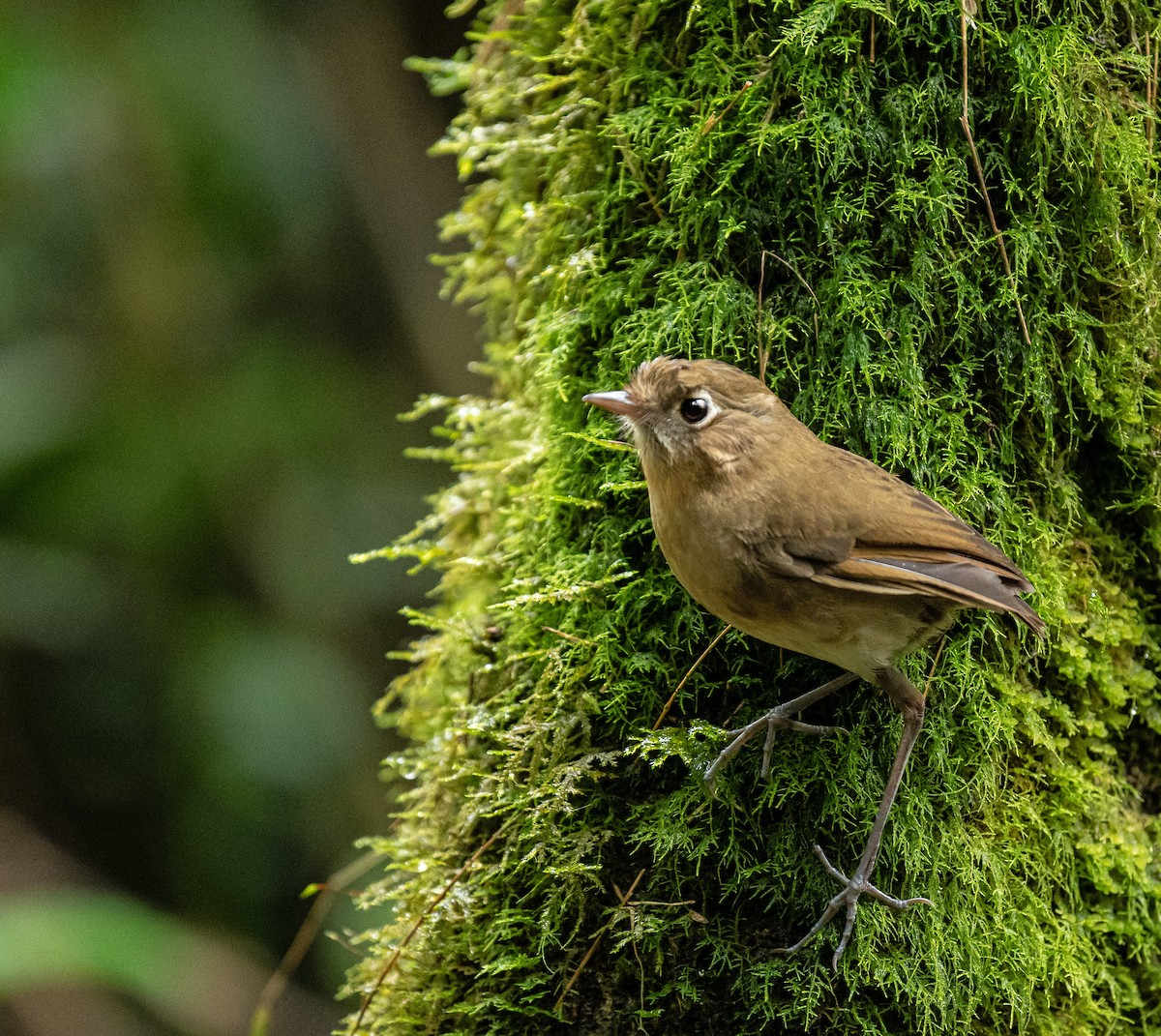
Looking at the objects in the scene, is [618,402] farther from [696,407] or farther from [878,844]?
[878,844]

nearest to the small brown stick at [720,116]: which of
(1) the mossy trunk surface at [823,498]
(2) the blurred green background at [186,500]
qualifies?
(1) the mossy trunk surface at [823,498]

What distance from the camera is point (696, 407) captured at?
7.70 feet

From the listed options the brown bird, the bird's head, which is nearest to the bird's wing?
the brown bird

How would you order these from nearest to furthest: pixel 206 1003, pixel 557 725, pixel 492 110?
pixel 557 725 → pixel 492 110 → pixel 206 1003

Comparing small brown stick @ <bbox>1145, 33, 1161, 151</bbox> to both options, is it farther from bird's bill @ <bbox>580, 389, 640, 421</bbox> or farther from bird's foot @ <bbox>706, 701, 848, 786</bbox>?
bird's foot @ <bbox>706, 701, 848, 786</bbox>

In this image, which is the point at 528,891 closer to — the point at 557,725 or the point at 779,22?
the point at 557,725

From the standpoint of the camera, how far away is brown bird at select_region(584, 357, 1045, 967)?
7.30 ft

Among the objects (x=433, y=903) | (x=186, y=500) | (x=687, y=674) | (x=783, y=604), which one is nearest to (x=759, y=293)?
(x=783, y=604)

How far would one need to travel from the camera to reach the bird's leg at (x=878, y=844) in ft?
7.27

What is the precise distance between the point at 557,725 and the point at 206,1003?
3712 millimetres

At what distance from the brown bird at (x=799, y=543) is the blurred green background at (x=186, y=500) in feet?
10.8

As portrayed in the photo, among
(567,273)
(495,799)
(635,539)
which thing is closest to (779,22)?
(567,273)

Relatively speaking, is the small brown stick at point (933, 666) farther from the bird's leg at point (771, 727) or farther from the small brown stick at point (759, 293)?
the small brown stick at point (759, 293)

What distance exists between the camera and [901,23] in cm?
241
